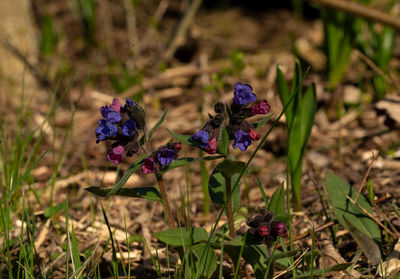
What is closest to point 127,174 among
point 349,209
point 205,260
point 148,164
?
point 148,164

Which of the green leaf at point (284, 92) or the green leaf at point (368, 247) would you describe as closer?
the green leaf at point (368, 247)

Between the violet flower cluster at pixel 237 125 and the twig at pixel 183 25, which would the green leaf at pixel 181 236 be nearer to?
the violet flower cluster at pixel 237 125

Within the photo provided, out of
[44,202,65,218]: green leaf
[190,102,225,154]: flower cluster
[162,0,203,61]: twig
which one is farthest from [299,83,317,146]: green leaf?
[162,0,203,61]: twig

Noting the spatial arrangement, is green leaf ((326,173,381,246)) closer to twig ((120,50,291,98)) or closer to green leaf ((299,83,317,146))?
green leaf ((299,83,317,146))

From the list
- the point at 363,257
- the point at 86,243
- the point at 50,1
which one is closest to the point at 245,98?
the point at 363,257

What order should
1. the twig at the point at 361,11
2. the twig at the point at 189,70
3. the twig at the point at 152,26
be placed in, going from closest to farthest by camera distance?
1. the twig at the point at 361,11
2. the twig at the point at 189,70
3. the twig at the point at 152,26

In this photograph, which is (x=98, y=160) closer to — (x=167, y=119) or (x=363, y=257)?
(x=167, y=119)

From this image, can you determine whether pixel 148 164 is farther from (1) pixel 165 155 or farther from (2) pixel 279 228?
(2) pixel 279 228

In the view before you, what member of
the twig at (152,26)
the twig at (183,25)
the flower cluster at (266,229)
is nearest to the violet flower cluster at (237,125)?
the flower cluster at (266,229)
